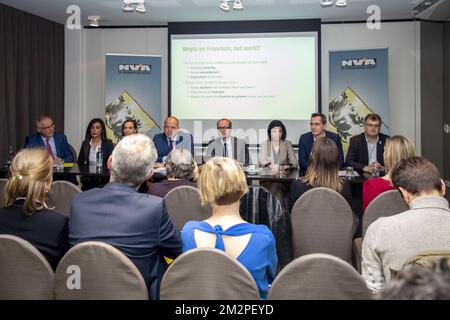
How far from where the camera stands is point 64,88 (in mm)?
8078

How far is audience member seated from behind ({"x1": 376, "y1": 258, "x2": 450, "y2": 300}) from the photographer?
680mm

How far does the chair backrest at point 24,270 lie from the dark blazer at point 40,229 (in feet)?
0.77

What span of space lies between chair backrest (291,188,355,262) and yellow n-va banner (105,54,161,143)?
496 cm

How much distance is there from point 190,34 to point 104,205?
6.03 metres

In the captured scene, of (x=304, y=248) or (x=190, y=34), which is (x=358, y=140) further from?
(x=190, y=34)

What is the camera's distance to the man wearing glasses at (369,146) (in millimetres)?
5570

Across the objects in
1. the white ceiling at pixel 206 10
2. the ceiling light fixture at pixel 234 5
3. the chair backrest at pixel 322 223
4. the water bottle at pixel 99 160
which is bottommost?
the chair backrest at pixel 322 223

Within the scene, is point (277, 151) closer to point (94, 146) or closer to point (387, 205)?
point (94, 146)

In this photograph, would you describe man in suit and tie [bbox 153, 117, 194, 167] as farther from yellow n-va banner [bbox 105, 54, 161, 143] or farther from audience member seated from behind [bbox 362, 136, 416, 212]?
audience member seated from behind [bbox 362, 136, 416, 212]

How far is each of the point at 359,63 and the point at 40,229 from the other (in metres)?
6.27

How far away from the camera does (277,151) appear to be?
5941 millimetres

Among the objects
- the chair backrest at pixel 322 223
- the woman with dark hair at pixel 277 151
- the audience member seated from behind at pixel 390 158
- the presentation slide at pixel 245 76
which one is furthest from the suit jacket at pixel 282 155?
the chair backrest at pixel 322 223

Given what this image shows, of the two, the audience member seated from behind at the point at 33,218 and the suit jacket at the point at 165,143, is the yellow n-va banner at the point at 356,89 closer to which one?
the suit jacket at the point at 165,143

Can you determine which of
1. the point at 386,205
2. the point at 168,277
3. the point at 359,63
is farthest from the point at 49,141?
the point at 168,277
